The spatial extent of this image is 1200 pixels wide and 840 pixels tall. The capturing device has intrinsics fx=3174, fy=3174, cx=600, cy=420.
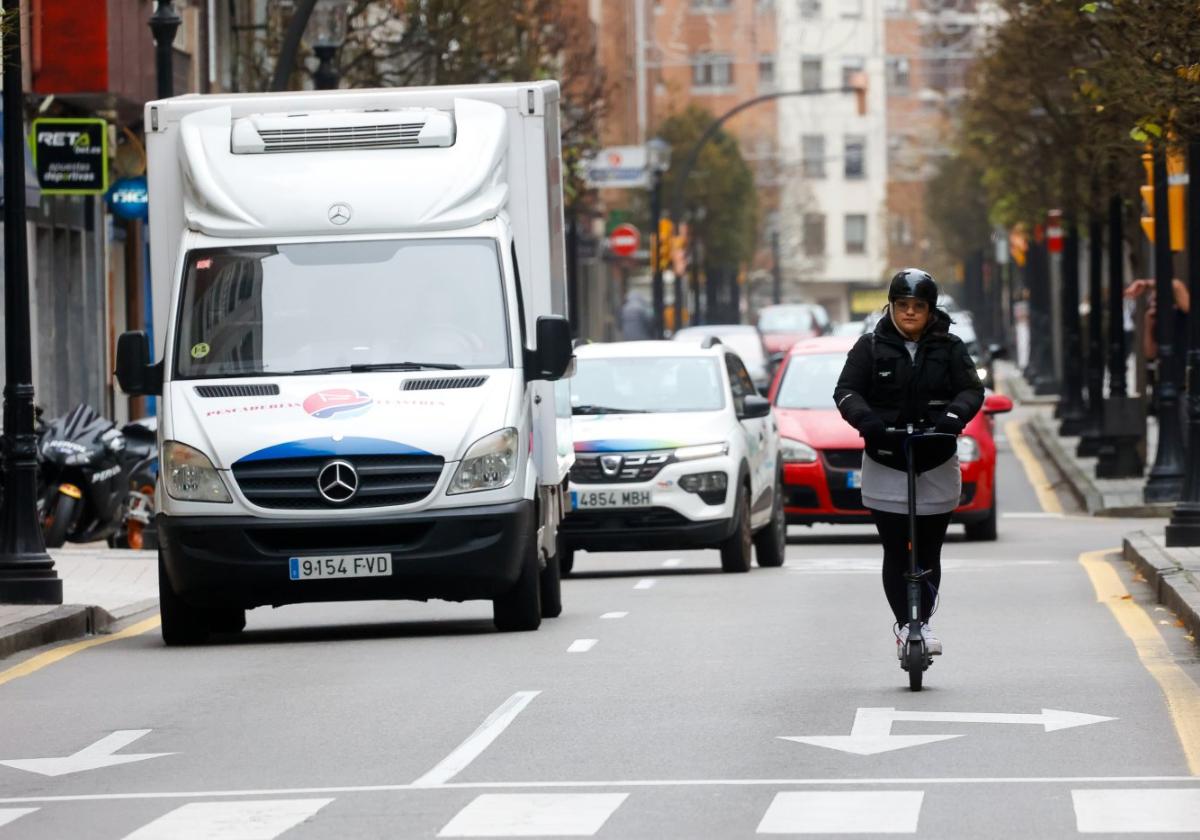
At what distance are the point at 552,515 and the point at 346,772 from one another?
6746mm

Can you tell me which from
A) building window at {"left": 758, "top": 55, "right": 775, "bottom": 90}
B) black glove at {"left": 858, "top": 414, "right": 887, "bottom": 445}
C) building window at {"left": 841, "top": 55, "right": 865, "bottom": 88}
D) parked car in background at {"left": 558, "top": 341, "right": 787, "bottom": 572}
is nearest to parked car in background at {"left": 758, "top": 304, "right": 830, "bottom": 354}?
parked car in background at {"left": 558, "top": 341, "right": 787, "bottom": 572}

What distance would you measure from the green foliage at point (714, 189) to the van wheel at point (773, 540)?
71.8m

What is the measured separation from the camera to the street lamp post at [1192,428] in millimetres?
21219

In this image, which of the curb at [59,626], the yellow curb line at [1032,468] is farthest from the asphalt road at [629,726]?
the yellow curb line at [1032,468]

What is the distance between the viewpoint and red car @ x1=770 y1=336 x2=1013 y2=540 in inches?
1001

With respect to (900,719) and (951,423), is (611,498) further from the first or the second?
(900,719)

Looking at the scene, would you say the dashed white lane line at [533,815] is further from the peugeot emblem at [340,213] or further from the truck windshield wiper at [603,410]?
the truck windshield wiper at [603,410]

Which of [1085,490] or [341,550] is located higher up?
[341,550]

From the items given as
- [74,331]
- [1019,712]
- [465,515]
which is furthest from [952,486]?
[74,331]

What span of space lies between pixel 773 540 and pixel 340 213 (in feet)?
23.3

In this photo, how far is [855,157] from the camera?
153125 millimetres

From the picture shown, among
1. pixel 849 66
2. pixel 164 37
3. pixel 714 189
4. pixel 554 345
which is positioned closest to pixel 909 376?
pixel 554 345

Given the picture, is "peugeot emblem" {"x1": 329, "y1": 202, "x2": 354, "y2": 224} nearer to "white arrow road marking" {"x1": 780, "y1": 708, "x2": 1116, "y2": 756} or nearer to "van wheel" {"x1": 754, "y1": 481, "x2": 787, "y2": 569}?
→ "white arrow road marking" {"x1": 780, "y1": 708, "x2": 1116, "y2": 756}

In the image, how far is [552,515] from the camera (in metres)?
17.3
